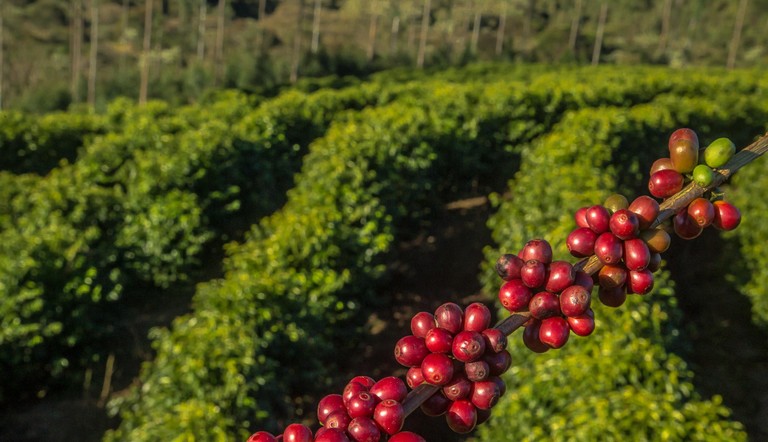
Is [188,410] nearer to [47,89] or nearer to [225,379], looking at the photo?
[225,379]

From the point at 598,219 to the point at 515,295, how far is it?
18 centimetres

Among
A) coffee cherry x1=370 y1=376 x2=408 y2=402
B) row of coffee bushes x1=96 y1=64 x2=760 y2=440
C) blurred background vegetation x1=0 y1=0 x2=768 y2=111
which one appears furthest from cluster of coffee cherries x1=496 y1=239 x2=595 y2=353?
blurred background vegetation x1=0 y1=0 x2=768 y2=111

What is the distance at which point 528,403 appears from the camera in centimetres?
427

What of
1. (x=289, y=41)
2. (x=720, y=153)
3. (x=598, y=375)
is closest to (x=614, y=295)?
(x=720, y=153)

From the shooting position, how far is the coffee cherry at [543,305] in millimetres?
965

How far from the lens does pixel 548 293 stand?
3.20 feet

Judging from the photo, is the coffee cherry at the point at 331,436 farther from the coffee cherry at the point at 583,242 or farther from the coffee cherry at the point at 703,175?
the coffee cherry at the point at 703,175

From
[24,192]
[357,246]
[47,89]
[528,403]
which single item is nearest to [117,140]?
[24,192]

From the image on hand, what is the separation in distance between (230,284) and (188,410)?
4.60ft

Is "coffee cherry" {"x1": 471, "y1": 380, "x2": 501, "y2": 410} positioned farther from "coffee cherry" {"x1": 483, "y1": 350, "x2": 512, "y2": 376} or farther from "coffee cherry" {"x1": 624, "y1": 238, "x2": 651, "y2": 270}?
"coffee cherry" {"x1": 624, "y1": 238, "x2": 651, "y2": 270}

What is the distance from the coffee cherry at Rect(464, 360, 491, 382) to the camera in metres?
0.94

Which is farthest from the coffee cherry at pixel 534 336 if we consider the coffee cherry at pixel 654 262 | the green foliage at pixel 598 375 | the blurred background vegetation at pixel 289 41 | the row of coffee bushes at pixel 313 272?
the blurred background vegetation at pixel 289 41

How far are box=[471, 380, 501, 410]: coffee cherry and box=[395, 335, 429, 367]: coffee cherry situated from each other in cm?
9

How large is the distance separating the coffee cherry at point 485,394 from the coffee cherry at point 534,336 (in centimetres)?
12
